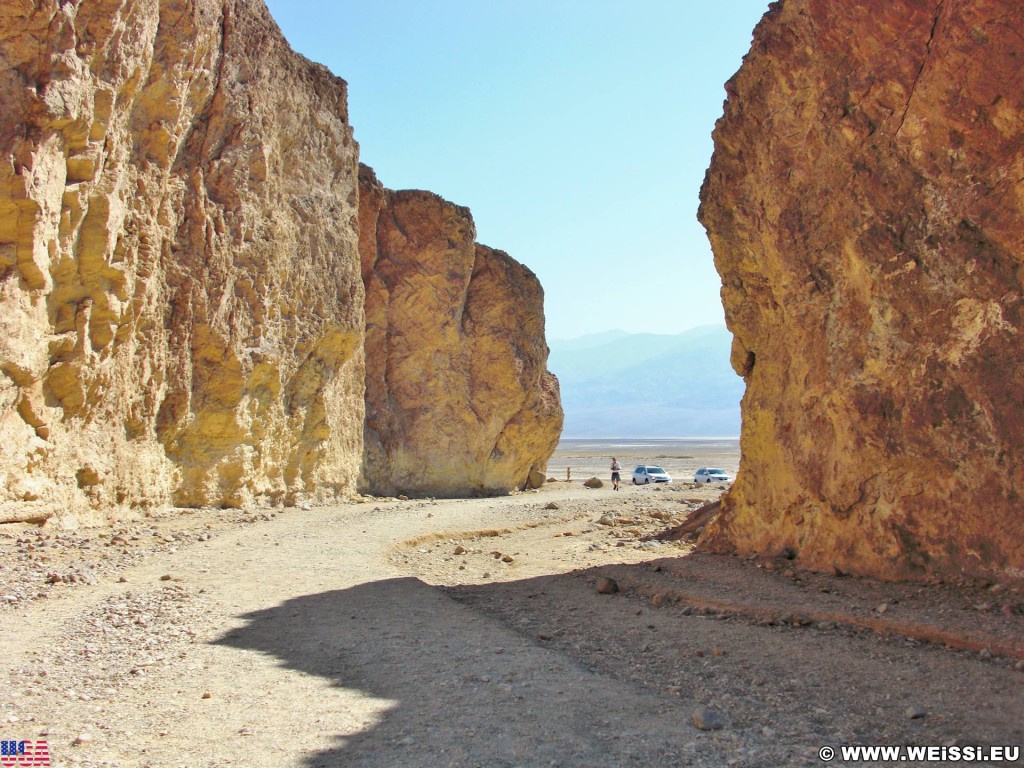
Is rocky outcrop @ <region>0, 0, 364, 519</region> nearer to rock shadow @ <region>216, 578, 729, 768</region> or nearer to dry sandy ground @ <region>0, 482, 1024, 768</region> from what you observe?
dry sandy ground @ <region>0, 482, 1024, 768</region>

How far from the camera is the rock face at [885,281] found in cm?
769

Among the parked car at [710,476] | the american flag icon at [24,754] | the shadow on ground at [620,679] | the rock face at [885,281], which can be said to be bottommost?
the parked car at [710,476]

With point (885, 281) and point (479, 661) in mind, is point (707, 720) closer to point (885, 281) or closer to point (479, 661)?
point (479, 661)

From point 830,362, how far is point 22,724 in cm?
904

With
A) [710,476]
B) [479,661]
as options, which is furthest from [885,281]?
[710,476]

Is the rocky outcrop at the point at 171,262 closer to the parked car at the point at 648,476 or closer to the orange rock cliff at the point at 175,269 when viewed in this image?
the orange rock cliff at the point at 175,269

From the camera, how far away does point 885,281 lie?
881cm

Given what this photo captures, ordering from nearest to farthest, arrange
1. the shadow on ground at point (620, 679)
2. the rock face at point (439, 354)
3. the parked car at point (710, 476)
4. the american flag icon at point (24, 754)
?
the american flag icon at point (24, 754) → the shadow on ground at point (620, 679) → the rock face at point (439, 354) → the parked car at point (710, 476)

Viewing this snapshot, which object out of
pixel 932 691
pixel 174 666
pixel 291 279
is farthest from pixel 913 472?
pixel 291 279

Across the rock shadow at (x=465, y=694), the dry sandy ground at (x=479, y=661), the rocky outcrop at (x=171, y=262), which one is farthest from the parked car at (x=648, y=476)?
the rock shadow at (x=465, y=694)

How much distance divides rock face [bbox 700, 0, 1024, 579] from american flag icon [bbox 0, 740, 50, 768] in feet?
26.4

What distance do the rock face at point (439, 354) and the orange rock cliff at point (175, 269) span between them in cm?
48

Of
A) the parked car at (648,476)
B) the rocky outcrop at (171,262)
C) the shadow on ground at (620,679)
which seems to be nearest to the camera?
the shadow on ground at (620,679)

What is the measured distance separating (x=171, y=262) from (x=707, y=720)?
14144 mm
